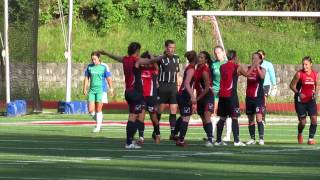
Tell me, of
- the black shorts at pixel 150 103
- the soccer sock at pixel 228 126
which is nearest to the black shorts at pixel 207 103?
the black shorts at pixel 150 103

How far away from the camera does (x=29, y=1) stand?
37.1 meters

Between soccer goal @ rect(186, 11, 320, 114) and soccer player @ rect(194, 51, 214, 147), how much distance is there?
1204cm

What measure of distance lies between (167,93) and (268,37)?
59.5ft

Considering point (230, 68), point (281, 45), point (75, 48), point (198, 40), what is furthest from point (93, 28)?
point (230, 68)

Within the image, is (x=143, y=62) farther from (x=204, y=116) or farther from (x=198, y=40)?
(x=198, y=40)

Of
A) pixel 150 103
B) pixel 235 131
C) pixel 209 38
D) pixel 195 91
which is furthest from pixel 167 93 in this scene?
pixel 209 38

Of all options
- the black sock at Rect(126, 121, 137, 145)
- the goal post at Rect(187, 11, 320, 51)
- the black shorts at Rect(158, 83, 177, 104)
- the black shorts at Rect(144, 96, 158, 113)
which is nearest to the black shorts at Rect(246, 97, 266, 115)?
the black shorts at Rect(158, 83, 177, 104)

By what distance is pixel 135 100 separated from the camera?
797 inches

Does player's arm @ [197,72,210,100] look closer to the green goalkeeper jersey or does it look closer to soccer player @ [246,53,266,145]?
soccer player @ [246,53,266,145]

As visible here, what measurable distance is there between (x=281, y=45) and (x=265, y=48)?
128 cm

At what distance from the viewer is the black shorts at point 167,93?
2312 cm

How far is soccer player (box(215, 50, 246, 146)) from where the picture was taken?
21516mm

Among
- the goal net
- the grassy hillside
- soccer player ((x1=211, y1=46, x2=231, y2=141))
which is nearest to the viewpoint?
soccer player ((x1=211, y1=46, x2=231, y2=141))

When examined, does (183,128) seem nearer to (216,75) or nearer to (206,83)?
(206,83)
